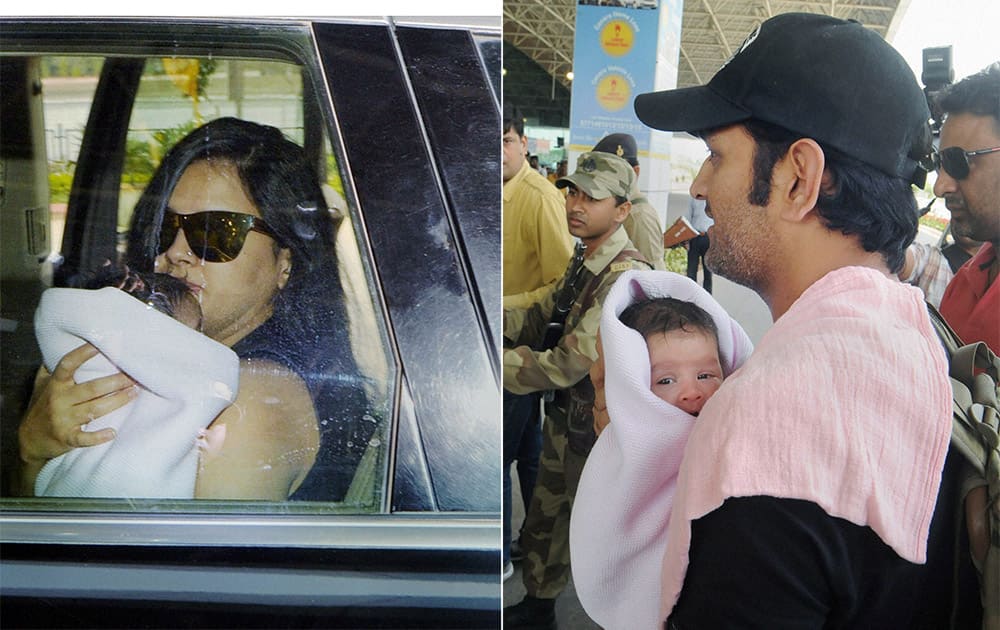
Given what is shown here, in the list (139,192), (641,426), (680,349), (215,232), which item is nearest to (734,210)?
(680,349)

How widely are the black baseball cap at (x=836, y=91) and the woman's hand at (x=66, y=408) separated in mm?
879

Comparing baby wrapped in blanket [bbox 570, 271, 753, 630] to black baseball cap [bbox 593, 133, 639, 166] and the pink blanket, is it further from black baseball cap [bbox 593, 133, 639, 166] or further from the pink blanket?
black baseball cap [bbox 593, 133, 639, 166]

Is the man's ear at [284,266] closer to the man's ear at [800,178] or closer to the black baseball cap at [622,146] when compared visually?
the black baseball cap at [622,146]

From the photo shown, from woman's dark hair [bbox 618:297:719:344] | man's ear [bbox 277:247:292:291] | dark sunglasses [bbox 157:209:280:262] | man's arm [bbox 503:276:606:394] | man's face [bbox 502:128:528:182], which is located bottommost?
man's arm [bbox 503:276:606:394]

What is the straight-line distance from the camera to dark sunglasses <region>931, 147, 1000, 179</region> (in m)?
1.02

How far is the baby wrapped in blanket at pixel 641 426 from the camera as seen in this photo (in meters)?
0.97

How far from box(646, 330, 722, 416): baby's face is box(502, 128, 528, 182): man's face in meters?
0.63

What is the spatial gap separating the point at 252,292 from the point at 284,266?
56 mm

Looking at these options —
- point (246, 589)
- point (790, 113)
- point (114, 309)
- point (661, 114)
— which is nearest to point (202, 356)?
point (114, 309)

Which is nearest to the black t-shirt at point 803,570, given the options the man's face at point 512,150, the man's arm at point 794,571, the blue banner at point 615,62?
the man's arm at point 794,571

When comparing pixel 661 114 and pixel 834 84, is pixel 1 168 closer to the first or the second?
Answer: pixel 661 114

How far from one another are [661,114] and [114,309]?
788 millimetres

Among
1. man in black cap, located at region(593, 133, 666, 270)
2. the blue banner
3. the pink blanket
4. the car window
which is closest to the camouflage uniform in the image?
man in black cap, located at region(593, 133, 666, 270)

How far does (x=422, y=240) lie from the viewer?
102cm
